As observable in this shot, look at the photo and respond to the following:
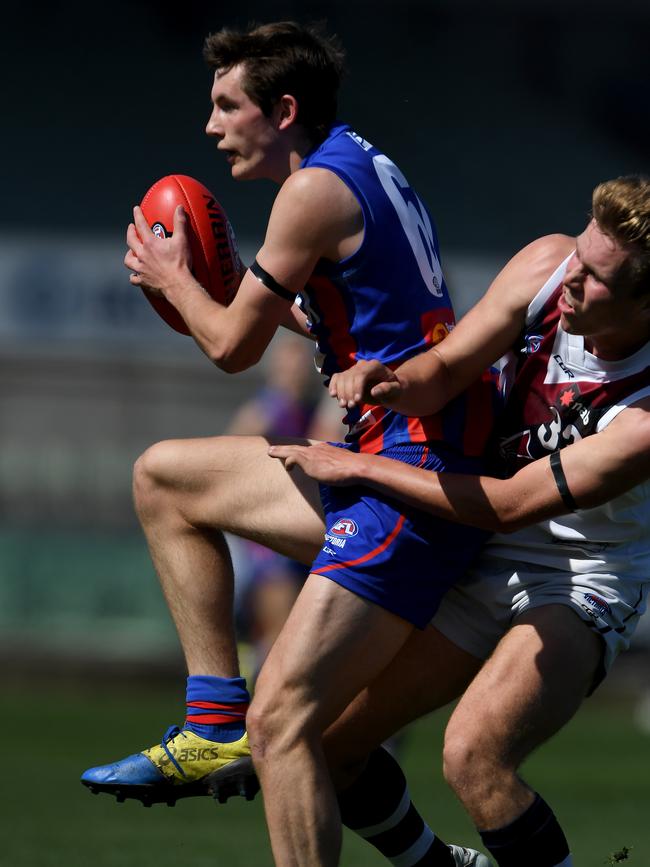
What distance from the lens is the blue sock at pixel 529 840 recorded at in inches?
168

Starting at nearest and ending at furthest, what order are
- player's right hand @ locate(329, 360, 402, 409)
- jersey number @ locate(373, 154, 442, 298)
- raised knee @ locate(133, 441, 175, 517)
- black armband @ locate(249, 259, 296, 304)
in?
player's right hand @ locate(329, 360, 402, 409) < black armband @ locate(249, 259, 296, 304) < jersey number @ locate(373, 154, 442, 298) < raised knee @ locate(133, 441, 175, 517)

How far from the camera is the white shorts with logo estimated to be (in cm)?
435

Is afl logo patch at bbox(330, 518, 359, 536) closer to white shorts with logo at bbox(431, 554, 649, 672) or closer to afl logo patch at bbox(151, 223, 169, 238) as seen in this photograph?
white shorts with logo at bbox(431, 554, 649, 672)

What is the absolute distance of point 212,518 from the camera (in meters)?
4.56

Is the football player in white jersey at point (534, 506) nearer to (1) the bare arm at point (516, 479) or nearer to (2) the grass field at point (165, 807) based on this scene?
(1) the bare arm at point (516, 479)

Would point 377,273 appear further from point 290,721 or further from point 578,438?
point 290,721

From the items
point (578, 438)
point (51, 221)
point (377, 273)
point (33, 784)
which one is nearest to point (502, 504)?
point (578, 438)

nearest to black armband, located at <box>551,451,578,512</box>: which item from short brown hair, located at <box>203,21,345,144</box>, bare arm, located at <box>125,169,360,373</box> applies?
bare arm, located at <box>125,169,360,373</box>

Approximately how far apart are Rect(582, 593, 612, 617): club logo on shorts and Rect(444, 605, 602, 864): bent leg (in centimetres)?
5

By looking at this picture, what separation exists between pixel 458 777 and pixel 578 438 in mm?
993

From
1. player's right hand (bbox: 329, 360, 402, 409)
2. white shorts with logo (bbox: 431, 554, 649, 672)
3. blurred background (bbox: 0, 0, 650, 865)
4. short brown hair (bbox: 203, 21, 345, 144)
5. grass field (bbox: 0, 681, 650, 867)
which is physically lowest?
grass field (bbox: 0, 681, 650, 867)

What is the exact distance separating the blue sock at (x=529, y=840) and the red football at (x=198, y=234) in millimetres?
1695

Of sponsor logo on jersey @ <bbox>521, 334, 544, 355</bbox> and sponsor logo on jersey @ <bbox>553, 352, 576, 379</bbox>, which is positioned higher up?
sponsor logo on jersey @ <bbox>521, 334, 544, 355</bbox>

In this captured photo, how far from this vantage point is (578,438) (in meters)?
4.31
